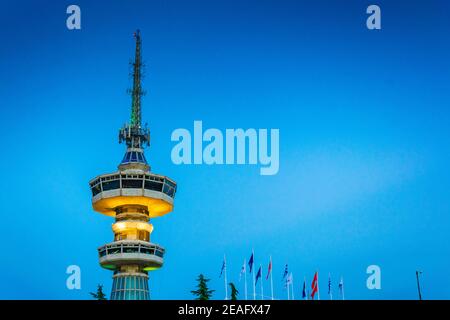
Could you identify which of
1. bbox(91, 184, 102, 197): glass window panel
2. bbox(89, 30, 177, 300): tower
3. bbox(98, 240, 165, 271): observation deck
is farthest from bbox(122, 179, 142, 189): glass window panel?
bbox(98, 240, 165, 271): observation deck

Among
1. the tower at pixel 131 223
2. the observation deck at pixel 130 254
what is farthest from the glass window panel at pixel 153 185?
the observation deck at pixel 130 254

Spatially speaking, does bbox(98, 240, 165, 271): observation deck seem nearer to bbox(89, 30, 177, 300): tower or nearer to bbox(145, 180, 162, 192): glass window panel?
bbox(89, 30, 177, 300): tower

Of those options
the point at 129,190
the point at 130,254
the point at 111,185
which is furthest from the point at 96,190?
the point at 130,254

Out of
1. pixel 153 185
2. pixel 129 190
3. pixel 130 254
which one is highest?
pixel 153 185

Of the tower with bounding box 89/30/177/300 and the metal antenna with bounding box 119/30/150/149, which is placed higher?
the metal antenna with bounding box 119/30/150/149

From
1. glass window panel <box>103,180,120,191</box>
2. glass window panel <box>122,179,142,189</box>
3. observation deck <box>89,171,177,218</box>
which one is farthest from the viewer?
glass window panel <box>103,180,120,191</box>

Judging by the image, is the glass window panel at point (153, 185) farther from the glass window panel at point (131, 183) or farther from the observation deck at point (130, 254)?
the observation deck at point (130, 254)

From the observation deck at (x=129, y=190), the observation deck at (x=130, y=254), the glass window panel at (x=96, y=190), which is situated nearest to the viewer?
the observation deck at (x=130, y=254)

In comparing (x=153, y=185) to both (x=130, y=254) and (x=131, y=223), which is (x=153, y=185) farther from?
(x=130, y=254)

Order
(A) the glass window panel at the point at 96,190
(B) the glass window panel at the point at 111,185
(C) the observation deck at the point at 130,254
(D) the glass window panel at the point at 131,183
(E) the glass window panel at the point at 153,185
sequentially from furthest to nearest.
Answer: (A) the glass window panel at the point at 96,190 → (E) the glass window panel at the point at 153,185 → (B) the glass window panel at the point at 111,185 → (D) the glass window panel at the point at 131,183 → (C) the observation deck at the point at 130,254
